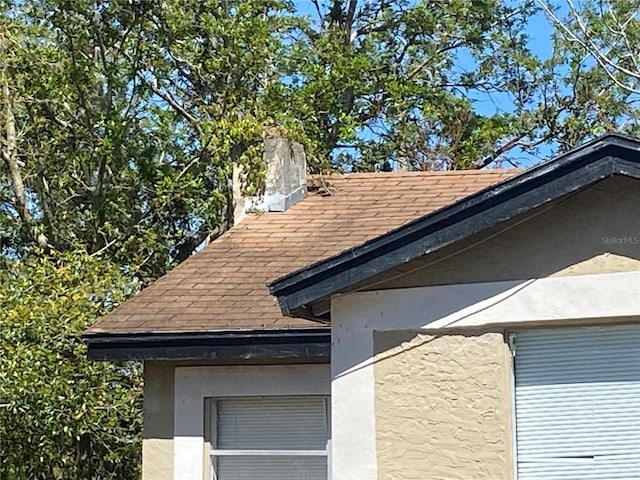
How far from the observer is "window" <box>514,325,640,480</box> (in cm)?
658

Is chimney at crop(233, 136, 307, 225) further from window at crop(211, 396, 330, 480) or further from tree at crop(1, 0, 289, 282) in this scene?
tree at crop(1, 0, 289, 282)

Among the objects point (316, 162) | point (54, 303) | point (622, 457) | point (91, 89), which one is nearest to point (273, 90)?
point (91, 89)

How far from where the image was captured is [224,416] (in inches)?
362

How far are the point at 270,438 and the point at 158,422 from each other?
3.30ft

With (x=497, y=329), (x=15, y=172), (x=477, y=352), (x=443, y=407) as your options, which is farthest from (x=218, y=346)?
(x=15, y=172)

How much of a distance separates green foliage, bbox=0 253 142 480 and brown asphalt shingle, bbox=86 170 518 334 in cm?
284

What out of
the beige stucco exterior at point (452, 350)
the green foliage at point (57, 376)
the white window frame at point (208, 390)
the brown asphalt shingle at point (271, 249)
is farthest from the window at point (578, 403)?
the green foliage at point (57, 376)

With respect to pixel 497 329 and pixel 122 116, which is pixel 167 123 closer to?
pixel 122 116

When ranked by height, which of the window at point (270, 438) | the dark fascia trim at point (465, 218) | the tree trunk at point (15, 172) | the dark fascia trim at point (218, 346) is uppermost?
the tree trunk at point (15, 172)

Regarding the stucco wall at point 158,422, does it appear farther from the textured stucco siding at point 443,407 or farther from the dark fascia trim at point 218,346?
the textured stucco siding at point 443,407

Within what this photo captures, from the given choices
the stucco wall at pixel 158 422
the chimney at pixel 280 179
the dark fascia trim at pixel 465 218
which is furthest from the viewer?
the chimney at pixel 280 179

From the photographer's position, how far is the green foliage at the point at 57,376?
1229 cm

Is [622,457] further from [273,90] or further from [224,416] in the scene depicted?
[273,90]

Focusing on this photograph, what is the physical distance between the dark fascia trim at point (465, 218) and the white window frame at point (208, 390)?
1.80 m
